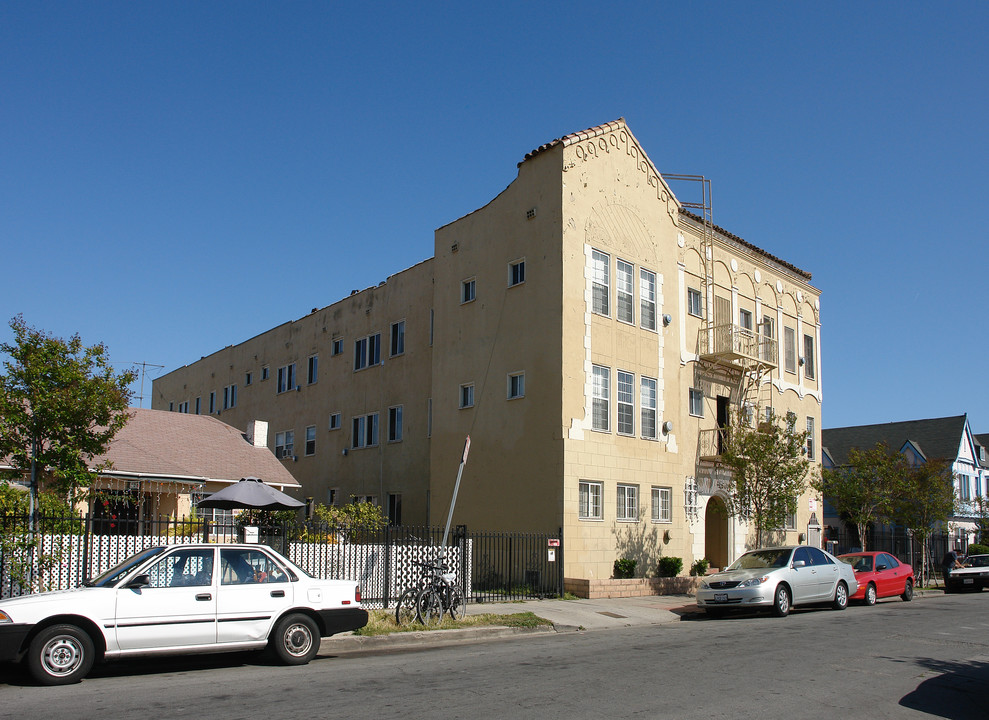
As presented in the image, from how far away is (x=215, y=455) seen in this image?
1056 inches

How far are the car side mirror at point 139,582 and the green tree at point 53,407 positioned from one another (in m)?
4.23

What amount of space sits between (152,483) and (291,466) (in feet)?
44.0

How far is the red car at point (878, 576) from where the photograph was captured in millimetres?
22812

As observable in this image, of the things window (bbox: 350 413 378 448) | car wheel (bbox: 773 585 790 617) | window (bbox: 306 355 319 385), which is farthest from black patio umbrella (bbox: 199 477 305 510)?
window (bbox: 306 355 319 385)

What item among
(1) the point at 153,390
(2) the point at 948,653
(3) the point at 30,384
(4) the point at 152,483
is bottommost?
(2) the point at 948,653

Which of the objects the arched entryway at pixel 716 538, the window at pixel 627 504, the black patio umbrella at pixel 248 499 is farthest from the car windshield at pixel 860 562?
the black patio umbrella at pixel 248 499

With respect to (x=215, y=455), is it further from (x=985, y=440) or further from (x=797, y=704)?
(x=985, y=440)

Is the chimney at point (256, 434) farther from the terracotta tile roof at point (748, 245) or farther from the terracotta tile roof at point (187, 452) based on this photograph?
the terracotta tile roof at point (748, 245)

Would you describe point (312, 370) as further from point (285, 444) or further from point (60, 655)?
point (60, 655)

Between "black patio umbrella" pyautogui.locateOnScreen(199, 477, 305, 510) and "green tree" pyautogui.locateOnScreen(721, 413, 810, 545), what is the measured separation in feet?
42.4

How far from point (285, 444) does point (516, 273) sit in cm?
1694

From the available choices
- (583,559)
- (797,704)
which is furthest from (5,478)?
(583,559)

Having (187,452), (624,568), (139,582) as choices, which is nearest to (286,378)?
(187,452)

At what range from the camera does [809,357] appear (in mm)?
34531
